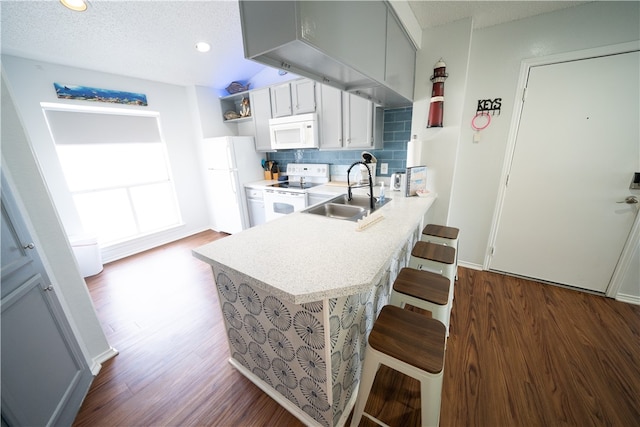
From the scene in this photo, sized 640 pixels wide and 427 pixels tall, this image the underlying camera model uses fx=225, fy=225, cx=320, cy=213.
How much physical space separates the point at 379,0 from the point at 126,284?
11.9 feet

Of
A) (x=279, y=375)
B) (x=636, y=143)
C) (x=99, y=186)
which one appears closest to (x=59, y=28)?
(x=99, y=186)

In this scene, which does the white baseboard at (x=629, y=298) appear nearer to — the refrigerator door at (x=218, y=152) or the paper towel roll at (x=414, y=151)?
the paper towel roll at (x=414, y=151)

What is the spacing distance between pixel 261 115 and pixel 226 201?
150 cm

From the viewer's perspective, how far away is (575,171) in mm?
1997

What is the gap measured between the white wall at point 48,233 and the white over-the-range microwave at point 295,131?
2.21 meters

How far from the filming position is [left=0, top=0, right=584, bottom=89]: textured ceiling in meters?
1.77

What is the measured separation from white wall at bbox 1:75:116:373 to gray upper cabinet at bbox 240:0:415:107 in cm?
138

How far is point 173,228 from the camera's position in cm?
385

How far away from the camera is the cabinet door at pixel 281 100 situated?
117 inches

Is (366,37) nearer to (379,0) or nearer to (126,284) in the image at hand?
(379,0)

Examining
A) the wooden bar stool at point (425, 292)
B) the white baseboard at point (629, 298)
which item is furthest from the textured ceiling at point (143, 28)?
the white baseboard at point (629, 298)

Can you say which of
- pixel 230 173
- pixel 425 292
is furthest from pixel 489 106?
pixel 230 173

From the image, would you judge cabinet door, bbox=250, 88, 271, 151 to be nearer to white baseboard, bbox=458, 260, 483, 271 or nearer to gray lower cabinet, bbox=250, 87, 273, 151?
gray lower cabinet, bbox=250, 87, 273, 151

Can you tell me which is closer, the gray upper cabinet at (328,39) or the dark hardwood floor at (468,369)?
the gray upper cabinet at (328,39)
